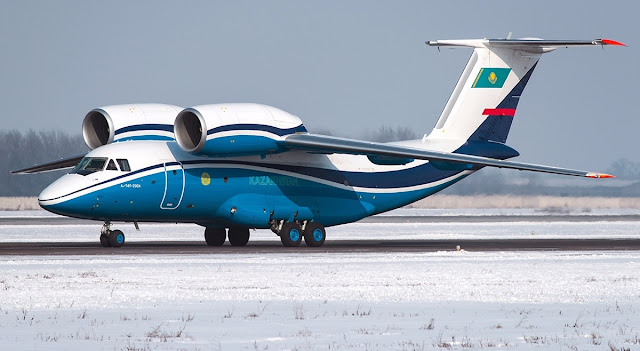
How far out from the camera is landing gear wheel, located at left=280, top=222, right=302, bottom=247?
2950cm

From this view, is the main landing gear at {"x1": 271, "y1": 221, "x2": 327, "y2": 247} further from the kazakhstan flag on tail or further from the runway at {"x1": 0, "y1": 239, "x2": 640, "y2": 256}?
the kazakhstan flag on tail

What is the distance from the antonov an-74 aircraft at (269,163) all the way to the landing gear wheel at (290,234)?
3 cm

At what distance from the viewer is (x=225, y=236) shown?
103 ft

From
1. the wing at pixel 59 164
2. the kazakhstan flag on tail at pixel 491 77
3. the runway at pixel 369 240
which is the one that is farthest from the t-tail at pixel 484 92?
the wing at pixel 59 164

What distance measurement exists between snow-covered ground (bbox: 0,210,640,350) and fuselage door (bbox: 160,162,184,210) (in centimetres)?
388

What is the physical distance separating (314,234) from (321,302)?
604 inches

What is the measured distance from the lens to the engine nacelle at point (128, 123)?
29.6 m

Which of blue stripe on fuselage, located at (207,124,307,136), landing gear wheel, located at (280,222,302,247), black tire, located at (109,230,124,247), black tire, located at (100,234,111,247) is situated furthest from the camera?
landing gear wheel, located at (280,222,302,247)

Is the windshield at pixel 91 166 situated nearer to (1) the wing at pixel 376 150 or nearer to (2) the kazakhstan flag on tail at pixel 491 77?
(1) the wing at pixel 376 150

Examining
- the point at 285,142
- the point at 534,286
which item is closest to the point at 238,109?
the point at 285,142

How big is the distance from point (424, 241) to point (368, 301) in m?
19.1

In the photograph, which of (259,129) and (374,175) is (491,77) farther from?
(259,129)

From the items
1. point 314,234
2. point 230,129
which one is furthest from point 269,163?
point 230,129

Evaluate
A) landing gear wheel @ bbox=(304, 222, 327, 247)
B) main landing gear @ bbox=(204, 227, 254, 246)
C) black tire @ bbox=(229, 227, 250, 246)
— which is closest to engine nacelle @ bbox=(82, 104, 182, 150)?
main landing gear @ bbox=(204, 227, 254, 246)
